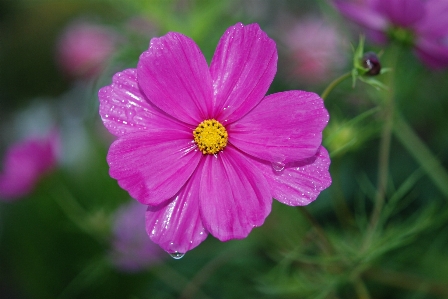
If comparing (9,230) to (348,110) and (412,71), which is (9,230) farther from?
(412,71)

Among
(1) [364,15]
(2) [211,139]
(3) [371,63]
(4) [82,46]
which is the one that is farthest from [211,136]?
(4) [82,46]

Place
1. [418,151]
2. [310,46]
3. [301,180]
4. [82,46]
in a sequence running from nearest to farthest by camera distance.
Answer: [301,180] < [418,151] < [310,46] < [82,46]

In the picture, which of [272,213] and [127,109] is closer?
[127,109]

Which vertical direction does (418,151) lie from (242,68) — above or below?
below

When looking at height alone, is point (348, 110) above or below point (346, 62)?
below

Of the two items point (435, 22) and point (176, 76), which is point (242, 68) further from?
point (435, 22)

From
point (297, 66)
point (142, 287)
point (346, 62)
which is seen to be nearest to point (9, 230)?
point (142, 287)

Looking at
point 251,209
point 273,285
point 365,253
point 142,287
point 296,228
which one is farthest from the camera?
point 142,287

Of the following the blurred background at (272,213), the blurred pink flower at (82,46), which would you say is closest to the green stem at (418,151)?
A: the blurred background at (272,213)
